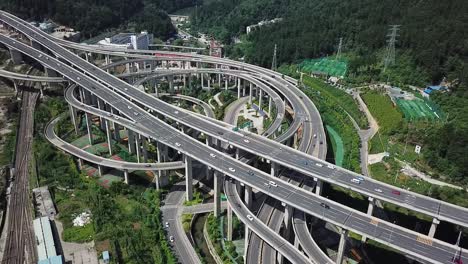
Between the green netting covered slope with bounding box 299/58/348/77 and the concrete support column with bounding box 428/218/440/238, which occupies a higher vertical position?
the green netting covered slope with bounding box 299/58/348/77

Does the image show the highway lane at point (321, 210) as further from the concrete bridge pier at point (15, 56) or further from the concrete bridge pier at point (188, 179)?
the concrete bridge pier at point (15, 56)

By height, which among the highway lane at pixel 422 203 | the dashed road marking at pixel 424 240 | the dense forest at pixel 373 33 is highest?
the dense forest at pixel 373 33

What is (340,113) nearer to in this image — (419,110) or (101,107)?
(419,110)

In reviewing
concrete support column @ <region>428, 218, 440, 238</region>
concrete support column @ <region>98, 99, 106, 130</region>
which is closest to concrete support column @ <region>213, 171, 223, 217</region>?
concrete support column @ <region>428, 218, 440, 238</region>

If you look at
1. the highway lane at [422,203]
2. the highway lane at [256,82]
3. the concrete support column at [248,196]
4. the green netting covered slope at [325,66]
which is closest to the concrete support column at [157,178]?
the concrete support column at [248,196]

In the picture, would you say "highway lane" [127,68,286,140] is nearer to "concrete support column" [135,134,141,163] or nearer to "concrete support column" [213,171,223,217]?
"concrete support column" [213,171,223,217]

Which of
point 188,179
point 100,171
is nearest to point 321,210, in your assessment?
point 188,179

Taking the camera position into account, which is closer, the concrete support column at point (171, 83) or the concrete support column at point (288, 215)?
the concrete support column at point (288, 215)

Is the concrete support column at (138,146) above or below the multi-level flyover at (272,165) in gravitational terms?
below
